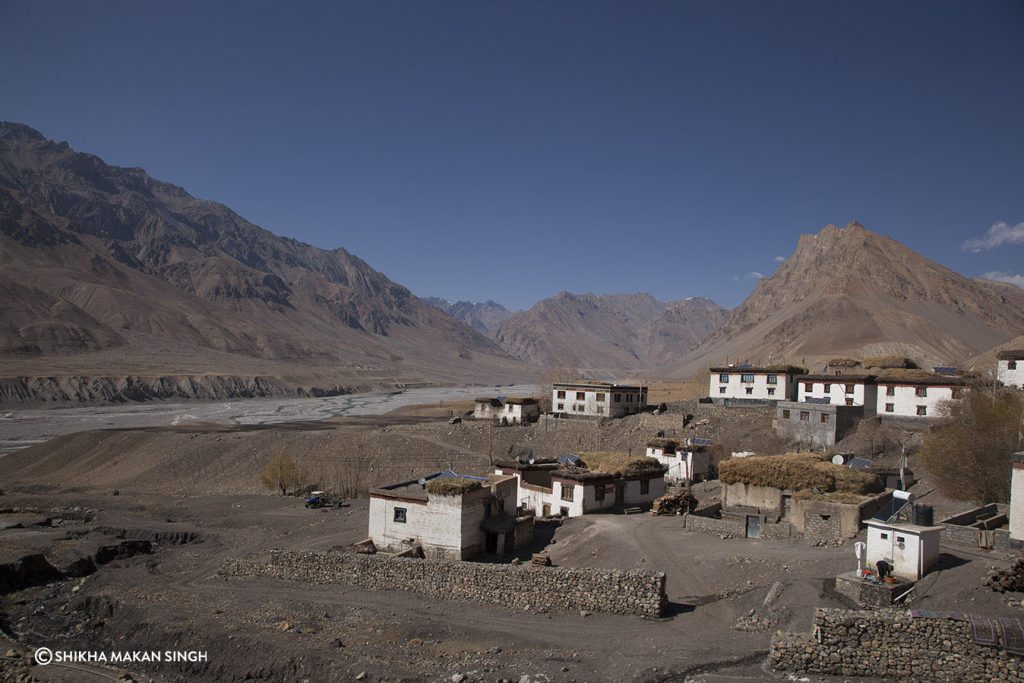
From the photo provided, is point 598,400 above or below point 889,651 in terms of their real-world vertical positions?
above

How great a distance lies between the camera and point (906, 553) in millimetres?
13938

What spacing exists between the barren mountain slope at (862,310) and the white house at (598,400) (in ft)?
203

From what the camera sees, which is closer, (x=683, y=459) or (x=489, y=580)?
(x=489, y=580)

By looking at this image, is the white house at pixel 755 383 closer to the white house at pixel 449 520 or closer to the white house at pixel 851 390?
the white house at pixel 851 390

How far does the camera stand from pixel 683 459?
30.8 metres

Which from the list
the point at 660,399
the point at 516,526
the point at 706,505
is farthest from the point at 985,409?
the point at 660,399

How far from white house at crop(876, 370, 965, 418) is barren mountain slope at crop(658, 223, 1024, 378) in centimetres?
6664

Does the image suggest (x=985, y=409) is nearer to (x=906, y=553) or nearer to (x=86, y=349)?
(x=906, y=553)

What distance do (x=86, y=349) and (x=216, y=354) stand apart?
31172 mm

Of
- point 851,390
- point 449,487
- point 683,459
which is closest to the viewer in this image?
point 449,487

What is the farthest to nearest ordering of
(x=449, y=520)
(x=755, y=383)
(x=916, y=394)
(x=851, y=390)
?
1. (x=755, y=383)
2. (x=851, y=390)
3. (x=916, y=394)
4. (x=449, y=520)

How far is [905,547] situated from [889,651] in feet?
10.9

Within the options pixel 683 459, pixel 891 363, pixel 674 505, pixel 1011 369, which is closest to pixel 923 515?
pixel 674 505

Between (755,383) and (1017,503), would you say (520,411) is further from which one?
(1017,503)
